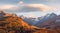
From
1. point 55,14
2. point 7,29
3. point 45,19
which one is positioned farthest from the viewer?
point 45,19

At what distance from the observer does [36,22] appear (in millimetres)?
27938

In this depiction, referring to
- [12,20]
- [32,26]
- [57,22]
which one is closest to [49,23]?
[57,22]

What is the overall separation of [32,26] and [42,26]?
5.07ft

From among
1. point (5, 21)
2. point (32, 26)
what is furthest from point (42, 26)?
point (5, 21)

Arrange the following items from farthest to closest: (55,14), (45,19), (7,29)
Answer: (45,19), (55,14), (7,29)

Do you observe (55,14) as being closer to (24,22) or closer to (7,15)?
(24,22)

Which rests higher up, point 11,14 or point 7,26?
point 11,14

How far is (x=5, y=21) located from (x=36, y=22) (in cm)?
469

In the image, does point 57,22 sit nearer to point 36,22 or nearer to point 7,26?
point 36,22

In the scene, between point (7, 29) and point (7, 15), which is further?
point (7, 15)

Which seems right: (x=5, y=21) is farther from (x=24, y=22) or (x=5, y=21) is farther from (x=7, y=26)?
(x=24, y=22)

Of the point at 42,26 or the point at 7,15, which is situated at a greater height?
the point at 7,15

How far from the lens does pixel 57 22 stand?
92.2 ft

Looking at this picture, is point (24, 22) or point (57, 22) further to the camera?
point (57, 22)
